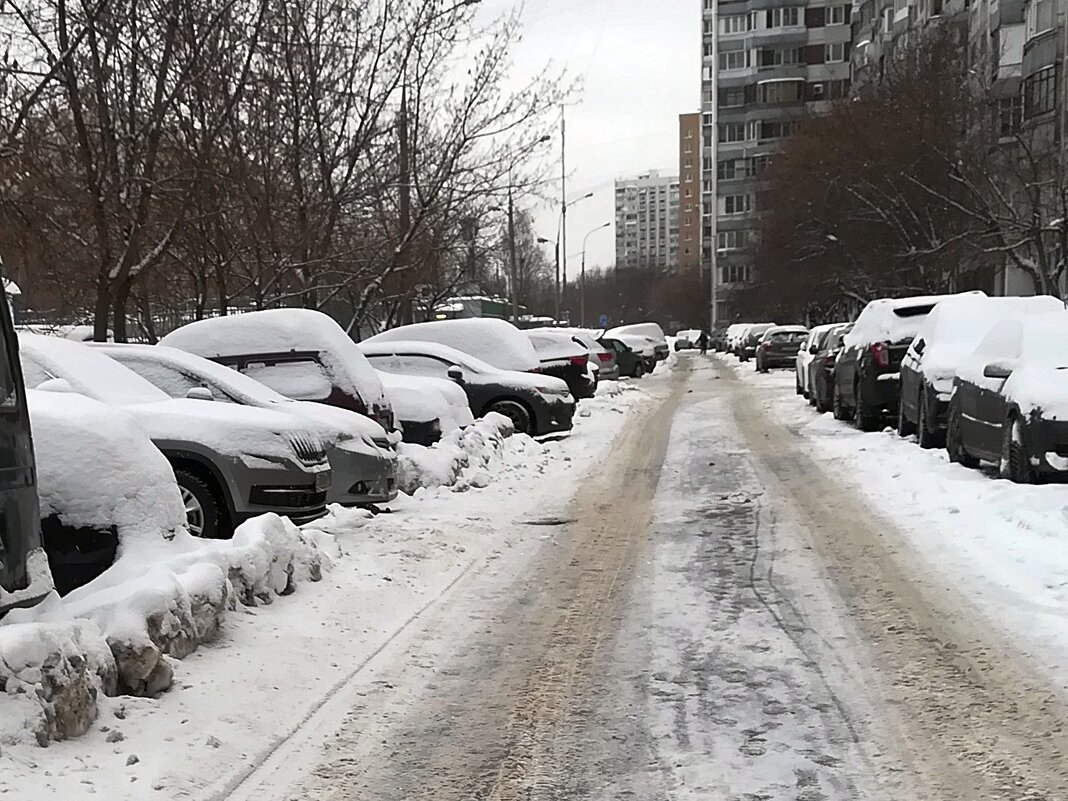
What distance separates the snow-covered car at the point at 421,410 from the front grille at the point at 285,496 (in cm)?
469

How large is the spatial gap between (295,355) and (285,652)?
6305 mm

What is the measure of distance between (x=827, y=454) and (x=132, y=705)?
1183cm

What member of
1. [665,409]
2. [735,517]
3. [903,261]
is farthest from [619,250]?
[735,517]

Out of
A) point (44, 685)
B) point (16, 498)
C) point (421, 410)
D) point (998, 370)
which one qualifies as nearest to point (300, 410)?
point (421, 410)

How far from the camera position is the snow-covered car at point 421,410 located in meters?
14.0

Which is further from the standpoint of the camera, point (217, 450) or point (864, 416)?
point (864, 416)

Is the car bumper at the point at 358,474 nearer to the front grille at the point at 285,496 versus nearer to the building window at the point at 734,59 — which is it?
the front grille at the point at 285,496

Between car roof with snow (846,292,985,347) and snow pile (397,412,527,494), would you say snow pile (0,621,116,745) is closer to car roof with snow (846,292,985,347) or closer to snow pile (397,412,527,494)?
snow pile (397,412,527,494)

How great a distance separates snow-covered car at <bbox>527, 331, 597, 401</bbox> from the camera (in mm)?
23625

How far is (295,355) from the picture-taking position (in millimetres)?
12039

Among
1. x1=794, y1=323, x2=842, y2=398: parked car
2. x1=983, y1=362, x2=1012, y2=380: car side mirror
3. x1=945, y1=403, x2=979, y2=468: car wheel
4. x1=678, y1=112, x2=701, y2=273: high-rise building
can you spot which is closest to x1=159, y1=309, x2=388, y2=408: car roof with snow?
x1=983, y1=362, x2=1012, y2=380: car side mirror

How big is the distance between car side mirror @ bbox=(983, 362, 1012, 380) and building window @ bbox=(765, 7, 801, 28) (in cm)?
9115

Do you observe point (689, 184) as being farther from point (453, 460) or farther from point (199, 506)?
point (199, 506)

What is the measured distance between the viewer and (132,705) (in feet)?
16.6
